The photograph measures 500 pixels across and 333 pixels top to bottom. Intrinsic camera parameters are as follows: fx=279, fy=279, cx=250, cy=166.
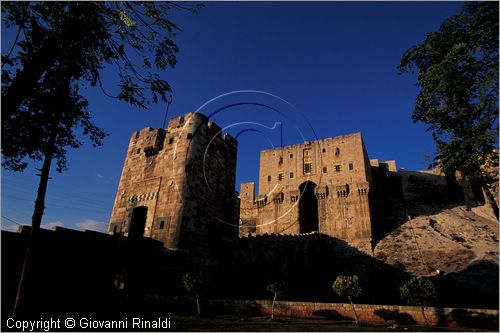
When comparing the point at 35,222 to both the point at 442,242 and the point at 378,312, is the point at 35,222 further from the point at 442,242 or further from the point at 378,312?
the point at 442,242

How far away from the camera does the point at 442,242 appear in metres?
34.2

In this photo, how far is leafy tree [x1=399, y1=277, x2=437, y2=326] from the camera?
1424 centimetres

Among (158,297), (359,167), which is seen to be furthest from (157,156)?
(359,167)

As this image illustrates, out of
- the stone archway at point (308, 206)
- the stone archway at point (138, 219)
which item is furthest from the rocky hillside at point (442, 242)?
the stone archway at point (138, 219)

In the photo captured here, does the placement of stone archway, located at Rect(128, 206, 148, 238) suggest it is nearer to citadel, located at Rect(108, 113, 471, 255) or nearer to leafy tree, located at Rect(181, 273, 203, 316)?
citadel, located at Rect(108, 113, 471, 255)

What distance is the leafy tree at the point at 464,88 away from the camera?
13445mm

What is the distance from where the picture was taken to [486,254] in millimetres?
30562

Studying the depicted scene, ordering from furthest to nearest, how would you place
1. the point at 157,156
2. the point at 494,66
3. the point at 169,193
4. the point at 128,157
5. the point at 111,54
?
the point at 128,157, the point at 157,156, the point at 169,193, the point at 494,66, the point at 111,54

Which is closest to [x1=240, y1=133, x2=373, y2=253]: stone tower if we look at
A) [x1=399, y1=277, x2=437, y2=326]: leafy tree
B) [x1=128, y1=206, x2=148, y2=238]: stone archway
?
[x1=399, y1=277, x2=437, y2=326]: leafy tree

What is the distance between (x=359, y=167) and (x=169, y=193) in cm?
3192

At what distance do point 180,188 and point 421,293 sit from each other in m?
16.4

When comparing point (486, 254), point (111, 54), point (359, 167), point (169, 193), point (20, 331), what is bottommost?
point (20, 331)

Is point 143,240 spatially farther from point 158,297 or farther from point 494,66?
point 494,66

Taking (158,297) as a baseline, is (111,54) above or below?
above
